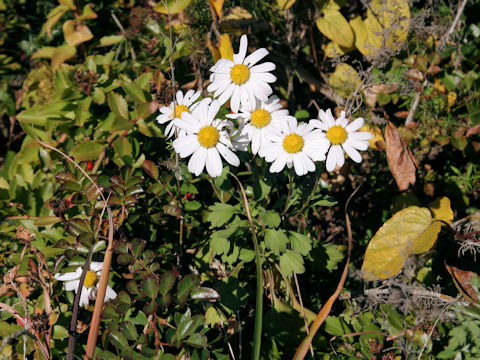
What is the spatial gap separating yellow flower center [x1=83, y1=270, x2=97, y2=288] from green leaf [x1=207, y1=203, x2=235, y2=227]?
46 centimetres

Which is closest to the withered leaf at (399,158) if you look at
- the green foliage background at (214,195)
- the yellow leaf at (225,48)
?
the green foliage background at (214,195)

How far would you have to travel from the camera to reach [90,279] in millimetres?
1488

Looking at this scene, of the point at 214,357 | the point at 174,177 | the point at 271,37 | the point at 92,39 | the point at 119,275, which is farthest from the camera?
the point at 92,39

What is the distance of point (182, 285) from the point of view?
125cm

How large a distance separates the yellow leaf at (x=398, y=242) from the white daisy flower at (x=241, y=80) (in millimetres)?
727

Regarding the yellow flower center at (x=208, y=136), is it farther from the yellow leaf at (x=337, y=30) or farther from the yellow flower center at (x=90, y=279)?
the yellow leaf at (x=337, y=30)

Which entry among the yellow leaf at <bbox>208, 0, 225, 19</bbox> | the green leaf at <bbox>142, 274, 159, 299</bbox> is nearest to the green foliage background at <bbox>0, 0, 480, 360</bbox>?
the green leaf at <bbox>142, 274, 159, 299</bbox>

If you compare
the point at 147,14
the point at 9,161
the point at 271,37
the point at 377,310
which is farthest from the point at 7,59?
the point at 377,310

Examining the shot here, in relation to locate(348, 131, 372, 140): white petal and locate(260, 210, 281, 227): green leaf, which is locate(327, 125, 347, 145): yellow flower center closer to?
locate(348, 131, 372, 140): white petal

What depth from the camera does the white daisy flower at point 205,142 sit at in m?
1.24

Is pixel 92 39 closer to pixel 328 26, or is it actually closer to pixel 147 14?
pixel 147 14

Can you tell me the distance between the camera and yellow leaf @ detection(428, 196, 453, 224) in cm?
174

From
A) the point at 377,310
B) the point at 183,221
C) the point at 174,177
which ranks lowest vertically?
the point at 377,310

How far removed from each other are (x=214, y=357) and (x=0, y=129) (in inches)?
83.7
